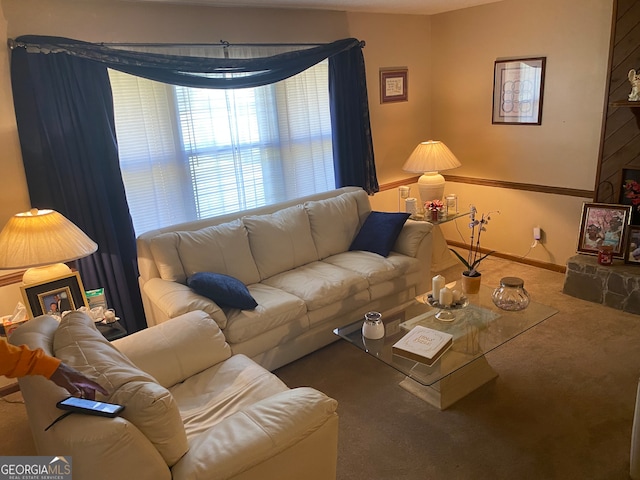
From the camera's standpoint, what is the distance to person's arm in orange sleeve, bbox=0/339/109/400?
59.0 inches

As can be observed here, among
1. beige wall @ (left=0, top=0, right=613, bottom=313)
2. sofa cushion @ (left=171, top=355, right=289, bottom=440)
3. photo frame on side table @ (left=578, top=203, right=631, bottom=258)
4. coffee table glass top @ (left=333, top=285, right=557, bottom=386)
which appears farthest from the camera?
photo frame on side table @ (left=578, top=203, right=631, bottom=258)

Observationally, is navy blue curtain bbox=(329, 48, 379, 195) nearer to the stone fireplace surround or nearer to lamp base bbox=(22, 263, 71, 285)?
the stone fireplace surround

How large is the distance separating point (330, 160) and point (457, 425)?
264 centimetres

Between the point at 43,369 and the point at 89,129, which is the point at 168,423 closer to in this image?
the point at 43,369

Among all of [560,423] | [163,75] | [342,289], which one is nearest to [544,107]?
[342,289]

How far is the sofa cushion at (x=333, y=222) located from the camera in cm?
364

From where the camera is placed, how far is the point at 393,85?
4.62 m

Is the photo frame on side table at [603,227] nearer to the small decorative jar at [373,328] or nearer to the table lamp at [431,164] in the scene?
the table lamp at [431,164]

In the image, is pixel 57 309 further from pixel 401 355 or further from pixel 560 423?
pixel 560 423

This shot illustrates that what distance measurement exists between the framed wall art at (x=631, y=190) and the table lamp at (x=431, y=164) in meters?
1.28

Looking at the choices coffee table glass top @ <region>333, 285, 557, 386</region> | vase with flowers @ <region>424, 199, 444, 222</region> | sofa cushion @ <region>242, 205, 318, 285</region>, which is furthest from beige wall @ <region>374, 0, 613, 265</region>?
coffee table glass top @ <region>333, 285, 557, 386</region>

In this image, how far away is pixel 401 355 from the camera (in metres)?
2.35

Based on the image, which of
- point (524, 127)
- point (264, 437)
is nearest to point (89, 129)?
point (264, 437)

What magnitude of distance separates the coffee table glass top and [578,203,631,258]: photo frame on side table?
1386mm
